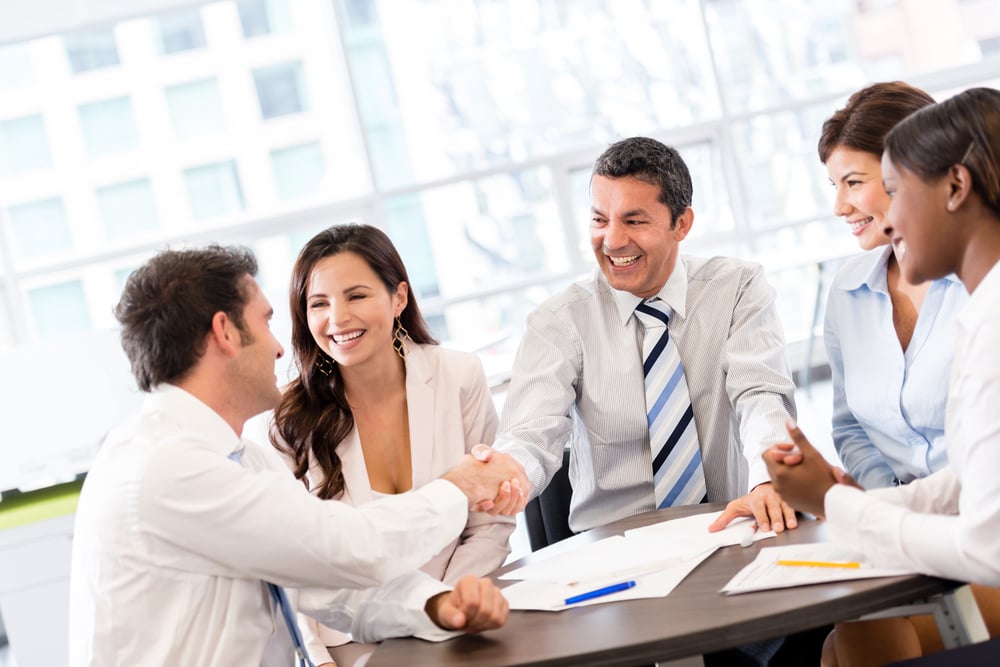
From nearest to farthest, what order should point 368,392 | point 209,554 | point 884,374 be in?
point 209,554 → point 884,374 → point 368,392

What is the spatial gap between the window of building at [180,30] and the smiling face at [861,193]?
5.46 m

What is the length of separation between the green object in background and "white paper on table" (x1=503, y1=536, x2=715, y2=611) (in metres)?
3.47

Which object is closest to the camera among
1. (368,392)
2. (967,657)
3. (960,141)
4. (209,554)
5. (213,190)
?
(967,657)

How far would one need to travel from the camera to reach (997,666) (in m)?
1.28

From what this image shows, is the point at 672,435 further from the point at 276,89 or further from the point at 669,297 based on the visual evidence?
the point at 276,89

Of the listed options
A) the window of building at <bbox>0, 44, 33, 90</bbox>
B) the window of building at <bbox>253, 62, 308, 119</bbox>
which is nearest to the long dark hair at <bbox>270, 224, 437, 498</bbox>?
the window of building at <bbox>253, 62, 308, 119</bbox>

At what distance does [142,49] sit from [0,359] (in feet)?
8.55

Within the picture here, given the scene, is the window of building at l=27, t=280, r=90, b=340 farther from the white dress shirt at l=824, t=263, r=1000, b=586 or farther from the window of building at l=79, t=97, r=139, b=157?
the white dress shirt at l=824, t=263, r=1000, b=586

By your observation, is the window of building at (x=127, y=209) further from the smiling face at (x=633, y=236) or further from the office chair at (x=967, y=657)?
the office chair at (x=967, y=657)

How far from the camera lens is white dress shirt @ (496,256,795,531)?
2.45 m

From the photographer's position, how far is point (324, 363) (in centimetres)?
266

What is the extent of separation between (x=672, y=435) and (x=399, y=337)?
0.77m

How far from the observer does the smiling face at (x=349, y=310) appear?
99.7 inches

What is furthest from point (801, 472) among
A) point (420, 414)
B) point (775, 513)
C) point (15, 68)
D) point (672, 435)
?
point (15, 68)
